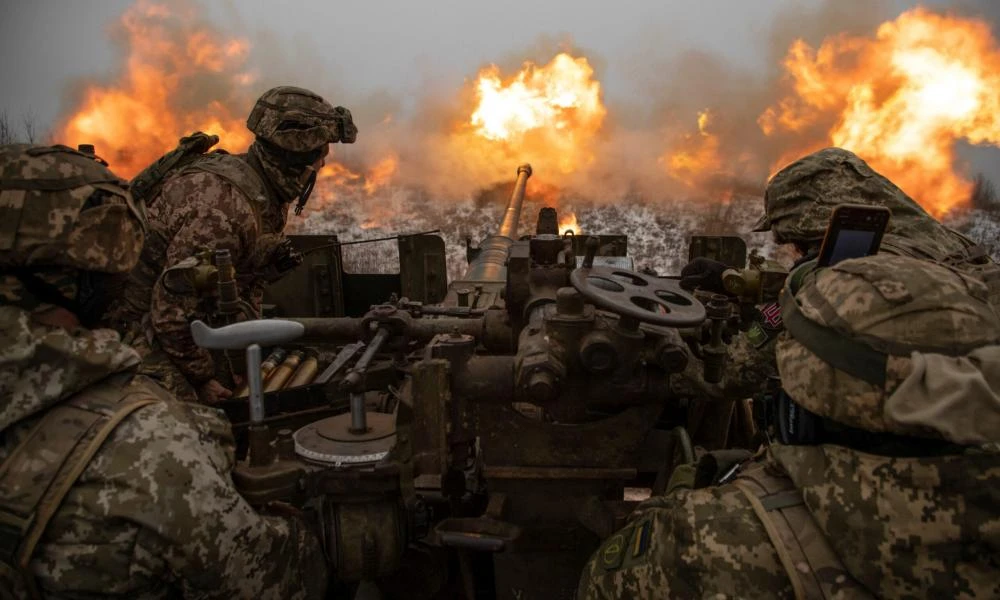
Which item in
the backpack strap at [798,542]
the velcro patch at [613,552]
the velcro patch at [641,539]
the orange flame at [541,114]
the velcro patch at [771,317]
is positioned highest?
the orange flame at [541,114]

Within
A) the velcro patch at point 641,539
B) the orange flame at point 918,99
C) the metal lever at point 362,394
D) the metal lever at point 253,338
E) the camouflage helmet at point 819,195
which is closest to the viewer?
the velcro patch at point 641,539

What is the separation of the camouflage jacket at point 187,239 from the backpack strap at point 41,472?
7.54 ft

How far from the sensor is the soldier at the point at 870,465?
61.1 inches

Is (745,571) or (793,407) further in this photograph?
(793,407)

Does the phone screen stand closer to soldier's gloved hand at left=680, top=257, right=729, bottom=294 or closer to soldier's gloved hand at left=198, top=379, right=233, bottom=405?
soldier's gloved hand at left=680, top=257, right=729, bottom=294

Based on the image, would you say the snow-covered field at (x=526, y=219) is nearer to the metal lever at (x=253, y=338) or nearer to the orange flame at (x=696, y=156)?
the orange flame at (x=696, y=156)

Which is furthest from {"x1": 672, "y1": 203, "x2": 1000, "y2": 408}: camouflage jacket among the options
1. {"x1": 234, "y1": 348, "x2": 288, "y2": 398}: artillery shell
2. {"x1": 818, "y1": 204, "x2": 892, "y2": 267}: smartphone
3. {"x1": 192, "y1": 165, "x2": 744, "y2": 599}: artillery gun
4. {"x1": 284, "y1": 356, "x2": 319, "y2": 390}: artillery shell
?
{"x1": 234, "y1": 348, "x2": 288, "y2": 398}: artillery shell

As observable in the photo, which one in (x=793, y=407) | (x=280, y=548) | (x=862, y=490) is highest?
(x=793, y=407)

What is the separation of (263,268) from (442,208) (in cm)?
1452

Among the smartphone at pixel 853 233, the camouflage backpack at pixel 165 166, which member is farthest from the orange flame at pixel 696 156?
the smartphone at pixel 853 233

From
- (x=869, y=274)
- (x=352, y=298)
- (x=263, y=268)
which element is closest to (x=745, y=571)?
(x=869, y=274)

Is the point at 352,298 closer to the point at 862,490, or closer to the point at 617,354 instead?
the point at 617,354

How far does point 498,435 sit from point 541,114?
15917 millimetres

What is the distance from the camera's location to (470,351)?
2.69 metres
